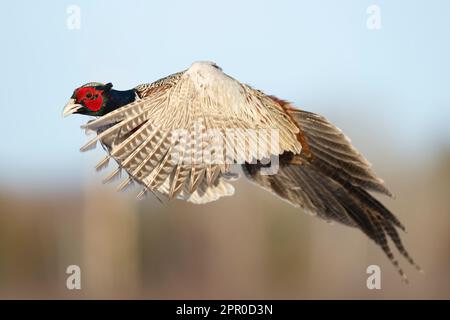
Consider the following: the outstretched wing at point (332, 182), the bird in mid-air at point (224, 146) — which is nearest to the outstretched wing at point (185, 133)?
the bird in mid-air at point (224, 146)

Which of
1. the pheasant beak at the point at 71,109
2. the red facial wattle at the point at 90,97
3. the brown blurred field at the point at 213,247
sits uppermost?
the red facial wattle at the point at 90,97

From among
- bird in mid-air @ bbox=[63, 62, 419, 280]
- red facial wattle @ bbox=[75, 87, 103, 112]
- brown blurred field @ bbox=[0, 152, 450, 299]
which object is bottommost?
brown blurred field @ bbox=[0, 152, 450, 299]

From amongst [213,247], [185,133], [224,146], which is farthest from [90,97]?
[213,247]

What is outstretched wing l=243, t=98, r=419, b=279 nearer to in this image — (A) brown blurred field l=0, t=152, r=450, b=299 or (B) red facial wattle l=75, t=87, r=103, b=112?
(B) red facial wattle l=75, t=87, r=103, b=112

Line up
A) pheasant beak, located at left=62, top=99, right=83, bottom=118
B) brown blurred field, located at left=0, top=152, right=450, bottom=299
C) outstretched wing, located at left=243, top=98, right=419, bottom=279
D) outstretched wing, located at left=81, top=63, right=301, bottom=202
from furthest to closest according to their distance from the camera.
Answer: brown blurred field, located at left=0, top=152, right=450, bottom=299
pheasant beak, located at left=62, top=99, right=83, bottom=118
outstretched wing, located at left=243, top=98, right=419, bottom=279
outstretched wing, located at left=81, top=63, right=301, bottom=202

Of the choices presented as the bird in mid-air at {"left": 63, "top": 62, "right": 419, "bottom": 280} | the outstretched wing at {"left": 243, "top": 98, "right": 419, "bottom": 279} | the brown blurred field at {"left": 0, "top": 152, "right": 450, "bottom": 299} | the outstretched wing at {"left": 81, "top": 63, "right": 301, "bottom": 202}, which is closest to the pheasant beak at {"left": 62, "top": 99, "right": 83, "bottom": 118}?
the bird in mid-air at {"left": 63, "top": 62, "right": 419, "bottom": 280}

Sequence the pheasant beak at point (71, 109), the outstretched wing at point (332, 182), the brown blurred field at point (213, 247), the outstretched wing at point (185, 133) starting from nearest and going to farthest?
the outstretched wing at point (185, 133)
the outstretched wing at point (332, 182)
the pheasant beak at point (71, 109)
the brown blurred field at point (213, 247)

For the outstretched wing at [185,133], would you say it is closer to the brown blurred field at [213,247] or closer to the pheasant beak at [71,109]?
the pheasant beak at [71,109]
